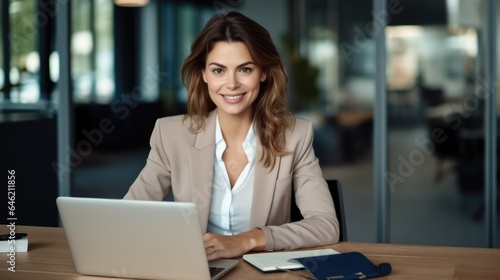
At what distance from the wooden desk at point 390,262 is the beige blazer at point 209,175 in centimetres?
Answer: 36

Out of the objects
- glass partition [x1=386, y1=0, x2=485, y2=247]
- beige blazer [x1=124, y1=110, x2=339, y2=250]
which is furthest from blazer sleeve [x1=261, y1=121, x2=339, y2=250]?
glass partition [x1=386, y1=0, x2=485, y2=247]

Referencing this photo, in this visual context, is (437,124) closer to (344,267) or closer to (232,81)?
(232,81)

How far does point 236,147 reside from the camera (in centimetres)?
292

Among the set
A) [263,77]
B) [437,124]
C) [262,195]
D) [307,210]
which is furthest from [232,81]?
[437,124]

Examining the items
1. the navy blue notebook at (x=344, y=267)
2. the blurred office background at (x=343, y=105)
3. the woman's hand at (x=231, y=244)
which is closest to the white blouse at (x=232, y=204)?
the woman's hand at (x=231, y=244)

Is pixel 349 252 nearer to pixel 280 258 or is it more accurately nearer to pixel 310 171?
pixel 280 258

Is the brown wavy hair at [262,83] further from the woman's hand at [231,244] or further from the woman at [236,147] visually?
the woman's hand at [231,244]

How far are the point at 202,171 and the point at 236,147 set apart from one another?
0.60 ft

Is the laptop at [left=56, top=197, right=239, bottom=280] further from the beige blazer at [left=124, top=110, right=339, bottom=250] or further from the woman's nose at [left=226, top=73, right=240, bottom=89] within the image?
the woman's nose at [left=226, top=73, right=240, bottom=89]

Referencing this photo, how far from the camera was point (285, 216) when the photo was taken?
9.34 ft

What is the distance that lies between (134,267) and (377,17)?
323 cm

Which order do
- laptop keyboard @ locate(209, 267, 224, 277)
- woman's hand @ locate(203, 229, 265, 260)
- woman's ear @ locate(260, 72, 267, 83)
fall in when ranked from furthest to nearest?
1. woman's ear @ locate(260, 72, 267, 83)
2. woman's hand @ locate(203, 229, 265, 260)
3. laptop keyboard @ locate(209, 267, 224, 277)

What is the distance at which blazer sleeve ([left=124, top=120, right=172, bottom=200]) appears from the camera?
2.81 metres

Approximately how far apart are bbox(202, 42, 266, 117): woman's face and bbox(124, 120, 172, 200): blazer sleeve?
0.91 feet
